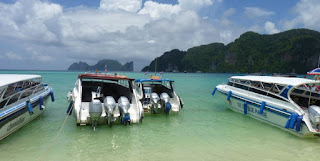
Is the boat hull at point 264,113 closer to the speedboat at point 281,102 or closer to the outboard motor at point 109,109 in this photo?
the speedboat at point 281,102

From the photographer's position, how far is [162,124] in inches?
445

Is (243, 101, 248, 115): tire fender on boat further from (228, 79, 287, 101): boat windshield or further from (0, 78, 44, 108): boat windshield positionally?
(0, 78, 44, 108): boat windshield

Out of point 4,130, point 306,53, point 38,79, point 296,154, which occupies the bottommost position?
point 296,154

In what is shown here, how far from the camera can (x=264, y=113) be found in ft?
37.3

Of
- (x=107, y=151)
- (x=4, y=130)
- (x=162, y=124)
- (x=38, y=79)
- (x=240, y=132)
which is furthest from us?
(x=38, y=79)

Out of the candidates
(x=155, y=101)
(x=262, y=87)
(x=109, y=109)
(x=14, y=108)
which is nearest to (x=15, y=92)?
(x=14, y=108)

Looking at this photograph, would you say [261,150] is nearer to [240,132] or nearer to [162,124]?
[240,132]

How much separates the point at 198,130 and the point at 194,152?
2986 mm

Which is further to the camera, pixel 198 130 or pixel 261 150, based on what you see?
pixel 198 130

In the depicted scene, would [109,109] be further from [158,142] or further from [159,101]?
[159,101]

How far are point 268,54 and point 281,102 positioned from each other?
572ft

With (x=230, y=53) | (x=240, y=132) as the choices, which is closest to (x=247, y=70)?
(x=230, y=53)

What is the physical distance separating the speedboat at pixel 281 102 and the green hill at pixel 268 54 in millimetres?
156881

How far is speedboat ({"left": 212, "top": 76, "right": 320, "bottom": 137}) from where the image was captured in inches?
350
